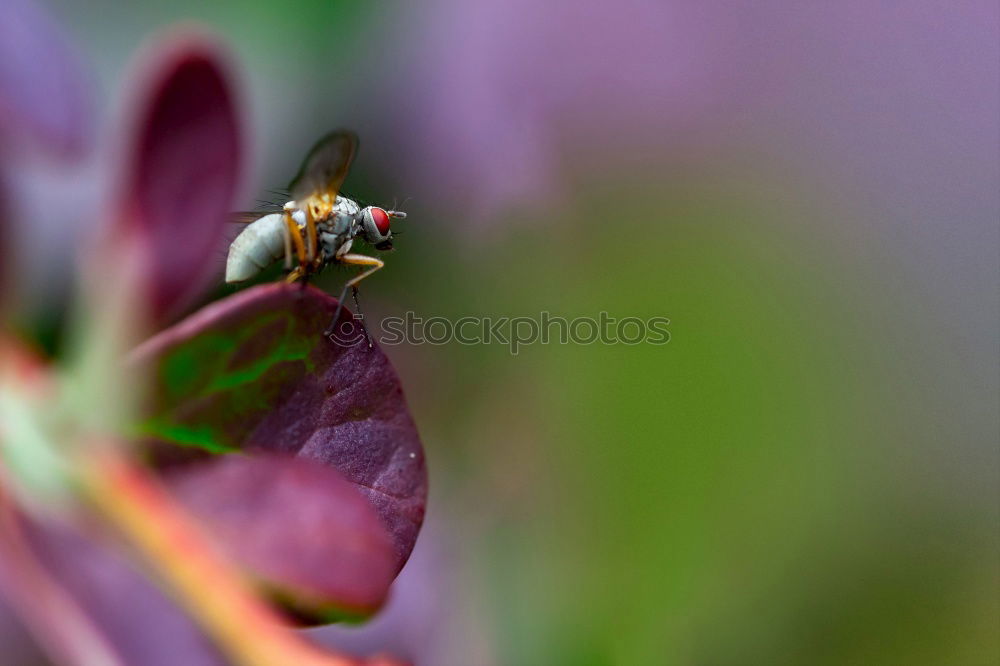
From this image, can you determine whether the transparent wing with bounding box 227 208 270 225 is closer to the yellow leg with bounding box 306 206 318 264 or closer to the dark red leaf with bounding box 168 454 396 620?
the yellow leg with bounding box 306 206 318 264

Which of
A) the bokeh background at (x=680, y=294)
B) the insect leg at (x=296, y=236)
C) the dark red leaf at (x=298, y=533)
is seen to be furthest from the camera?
the bokeh background at (x=680, y=294)

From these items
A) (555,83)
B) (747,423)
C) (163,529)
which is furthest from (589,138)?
(163,529)

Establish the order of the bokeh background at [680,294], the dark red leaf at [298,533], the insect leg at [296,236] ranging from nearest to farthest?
1. the dark red leaf at [298,533]
2. the insect leg at [296,236]
3. the bokeh background at [680,294]

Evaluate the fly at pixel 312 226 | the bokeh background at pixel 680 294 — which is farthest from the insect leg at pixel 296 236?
the bokeh background at pixel 680 294

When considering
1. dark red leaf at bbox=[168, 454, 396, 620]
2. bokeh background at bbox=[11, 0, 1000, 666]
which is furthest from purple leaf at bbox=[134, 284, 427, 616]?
bokeh background at bbox=[11, 0, 1000, 666]

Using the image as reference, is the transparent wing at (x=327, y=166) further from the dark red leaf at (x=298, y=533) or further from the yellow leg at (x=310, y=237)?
the dark red leaf at (x=298, y=533)

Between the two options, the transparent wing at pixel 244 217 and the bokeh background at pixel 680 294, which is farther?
the bokeh background at pixel 680 294

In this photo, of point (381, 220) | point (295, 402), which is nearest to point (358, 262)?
point (381, 220)
